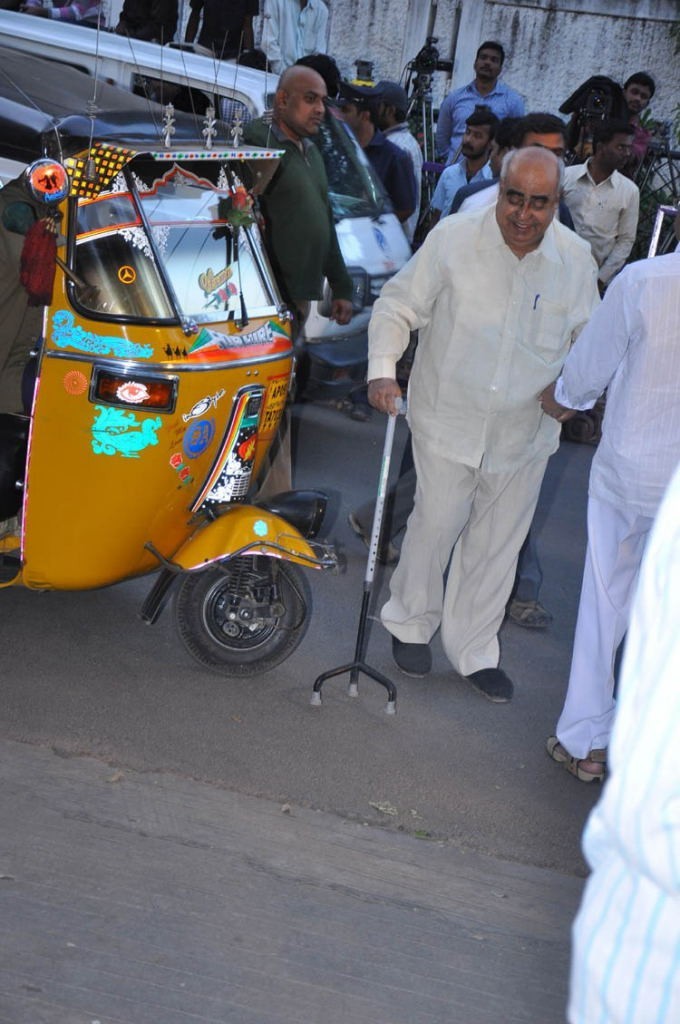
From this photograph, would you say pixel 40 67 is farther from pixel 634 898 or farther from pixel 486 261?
pixel 634 898

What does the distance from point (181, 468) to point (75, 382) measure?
50 cm

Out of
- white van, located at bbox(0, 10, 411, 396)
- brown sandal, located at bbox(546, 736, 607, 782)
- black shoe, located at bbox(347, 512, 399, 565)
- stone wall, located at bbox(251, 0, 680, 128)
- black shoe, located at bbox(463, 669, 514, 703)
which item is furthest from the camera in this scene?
stone wall, located at bbox(251, 0, 680, 128)

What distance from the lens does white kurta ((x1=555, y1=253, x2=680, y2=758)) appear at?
4121mm

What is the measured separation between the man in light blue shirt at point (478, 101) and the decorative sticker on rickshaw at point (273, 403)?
20.6 feet

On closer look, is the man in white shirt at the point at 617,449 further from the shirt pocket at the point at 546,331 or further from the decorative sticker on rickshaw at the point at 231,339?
the decorative sticker on rickshaw at the point at 231,339

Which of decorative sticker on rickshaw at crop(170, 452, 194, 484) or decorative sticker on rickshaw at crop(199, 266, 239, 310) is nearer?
decorative sticker on rickshaw at crop(170, 452, 194, 484)

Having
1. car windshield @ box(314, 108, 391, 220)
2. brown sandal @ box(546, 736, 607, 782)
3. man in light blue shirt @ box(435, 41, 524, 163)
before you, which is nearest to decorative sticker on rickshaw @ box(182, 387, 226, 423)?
brown sandal @ box(546, 736, 607, 782)

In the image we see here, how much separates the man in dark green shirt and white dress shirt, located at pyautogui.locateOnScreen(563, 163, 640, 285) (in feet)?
9.53

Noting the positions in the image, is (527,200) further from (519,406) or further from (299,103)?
(299,103)

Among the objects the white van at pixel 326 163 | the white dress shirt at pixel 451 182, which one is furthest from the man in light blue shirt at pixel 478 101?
the white van at pixel 326 163

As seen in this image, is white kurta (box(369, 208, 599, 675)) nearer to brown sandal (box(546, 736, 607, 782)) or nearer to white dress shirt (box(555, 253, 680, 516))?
white dress shirt (box(555, 253, 680, 516))

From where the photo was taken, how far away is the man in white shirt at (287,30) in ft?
41.5

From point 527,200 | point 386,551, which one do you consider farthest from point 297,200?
point 527,200

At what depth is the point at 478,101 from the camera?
11.2 m
